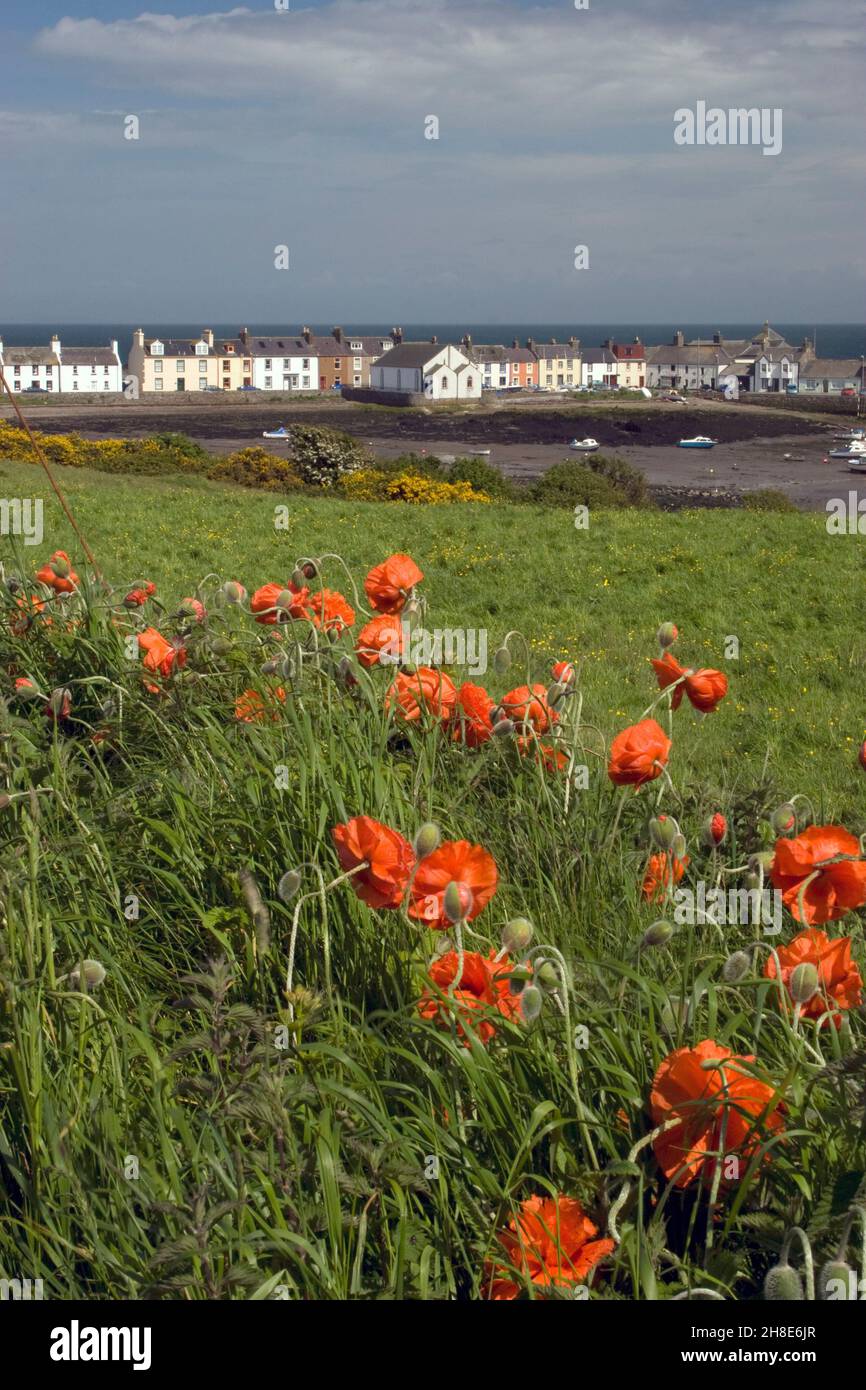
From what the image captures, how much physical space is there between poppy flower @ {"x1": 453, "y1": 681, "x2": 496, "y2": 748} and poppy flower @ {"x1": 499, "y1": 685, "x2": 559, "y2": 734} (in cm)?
5

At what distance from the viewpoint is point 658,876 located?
3002 millimetres

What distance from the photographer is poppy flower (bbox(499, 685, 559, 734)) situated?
11.1 ft

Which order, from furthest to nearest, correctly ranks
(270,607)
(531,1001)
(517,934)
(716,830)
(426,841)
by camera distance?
(270,607), (716,830), (426,841), (517,934), (531,1001)

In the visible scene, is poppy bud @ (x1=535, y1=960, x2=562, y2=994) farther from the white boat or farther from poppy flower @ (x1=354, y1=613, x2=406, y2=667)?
the white boat

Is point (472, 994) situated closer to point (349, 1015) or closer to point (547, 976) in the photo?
point (547, 976)

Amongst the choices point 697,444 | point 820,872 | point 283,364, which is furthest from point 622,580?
point 283,364

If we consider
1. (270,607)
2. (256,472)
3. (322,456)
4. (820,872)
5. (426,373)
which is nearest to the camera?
(820,872)

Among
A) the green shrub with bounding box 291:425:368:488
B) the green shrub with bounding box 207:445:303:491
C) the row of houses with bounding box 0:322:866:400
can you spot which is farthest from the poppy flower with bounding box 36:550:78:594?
the row of houses with bounding box 0:322:866:400

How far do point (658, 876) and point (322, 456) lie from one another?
3400 centimetres

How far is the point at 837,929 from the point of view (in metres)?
3.27

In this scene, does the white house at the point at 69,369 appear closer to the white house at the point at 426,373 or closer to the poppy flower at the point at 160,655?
the white house at the point at 426,373

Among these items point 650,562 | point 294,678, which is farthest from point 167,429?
point 294,678

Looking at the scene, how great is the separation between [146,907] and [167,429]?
77.9 m

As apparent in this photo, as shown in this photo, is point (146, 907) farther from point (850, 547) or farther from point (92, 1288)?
point (850, 547)
